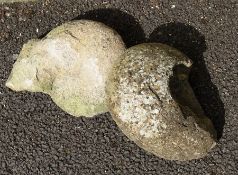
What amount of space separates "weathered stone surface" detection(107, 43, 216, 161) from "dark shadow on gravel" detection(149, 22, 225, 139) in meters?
0.23

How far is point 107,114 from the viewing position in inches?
124

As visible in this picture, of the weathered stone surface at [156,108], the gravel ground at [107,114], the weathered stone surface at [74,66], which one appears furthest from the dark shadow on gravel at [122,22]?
the weathered stone surface at [156,108]

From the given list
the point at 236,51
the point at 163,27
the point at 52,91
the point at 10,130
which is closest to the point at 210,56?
the point at 236,51

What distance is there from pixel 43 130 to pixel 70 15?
0.83 metres

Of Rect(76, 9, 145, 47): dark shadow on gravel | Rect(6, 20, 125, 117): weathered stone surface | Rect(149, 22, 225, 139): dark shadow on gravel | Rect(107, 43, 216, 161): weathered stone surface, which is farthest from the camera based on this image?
Rect(76, 9, 145, 47): dark shadow on gravel

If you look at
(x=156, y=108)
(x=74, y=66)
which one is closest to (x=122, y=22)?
(x=74, y=66)

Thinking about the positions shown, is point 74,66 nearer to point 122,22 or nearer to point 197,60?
point 122,22

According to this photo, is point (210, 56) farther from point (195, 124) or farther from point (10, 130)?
point (10, 130)

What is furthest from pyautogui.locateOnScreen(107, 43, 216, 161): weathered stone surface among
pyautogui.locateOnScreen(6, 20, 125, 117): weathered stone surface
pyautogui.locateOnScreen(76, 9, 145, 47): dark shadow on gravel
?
pyautogui.locateOnScreen(76, 9, 145, 47): dark shadow on gravel

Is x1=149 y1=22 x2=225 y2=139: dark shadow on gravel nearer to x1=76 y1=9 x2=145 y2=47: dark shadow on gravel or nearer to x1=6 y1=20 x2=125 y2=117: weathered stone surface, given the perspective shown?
x1=76 y1=9 x2=145 y2=47: dark shadow on gravel

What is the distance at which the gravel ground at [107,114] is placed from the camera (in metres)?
3.03

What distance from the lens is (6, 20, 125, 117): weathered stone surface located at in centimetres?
288

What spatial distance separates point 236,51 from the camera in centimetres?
310

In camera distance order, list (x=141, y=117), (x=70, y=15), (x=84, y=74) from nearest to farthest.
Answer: (x=141, y=117), (x=84, y=74), (x=70, y=15)
